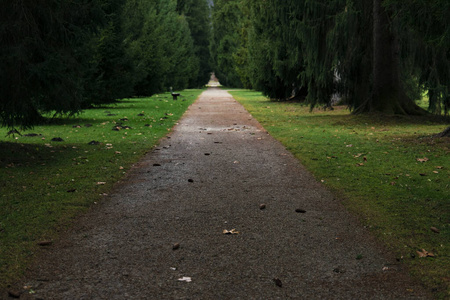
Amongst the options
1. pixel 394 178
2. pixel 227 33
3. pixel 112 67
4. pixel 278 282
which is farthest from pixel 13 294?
pixel 227 33

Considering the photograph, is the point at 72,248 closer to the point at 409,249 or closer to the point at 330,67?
the point at 409,249

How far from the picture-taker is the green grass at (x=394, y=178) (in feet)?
13.7

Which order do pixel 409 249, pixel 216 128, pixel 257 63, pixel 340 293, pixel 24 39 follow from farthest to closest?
pixel 257 63 → pixel 216 128 → pixel 24 39 → pixel 409 249 → pixel 340 293

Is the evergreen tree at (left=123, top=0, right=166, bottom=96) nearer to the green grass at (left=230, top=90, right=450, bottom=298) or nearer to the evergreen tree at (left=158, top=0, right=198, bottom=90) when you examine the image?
the evergreen tree at (left=158, top=0, right=198, bottom=90)

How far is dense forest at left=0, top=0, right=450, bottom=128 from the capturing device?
334 inches

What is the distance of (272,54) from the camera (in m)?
28.0

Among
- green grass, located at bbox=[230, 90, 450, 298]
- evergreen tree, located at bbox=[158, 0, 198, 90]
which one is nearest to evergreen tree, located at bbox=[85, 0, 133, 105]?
evergreen tree, located at bbox=[158, 0, 198, 90]

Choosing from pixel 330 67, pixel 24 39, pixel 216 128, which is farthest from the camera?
pixel 330 67

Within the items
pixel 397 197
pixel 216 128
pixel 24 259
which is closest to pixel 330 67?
pixel 216 128

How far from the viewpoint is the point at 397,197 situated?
19.6ft

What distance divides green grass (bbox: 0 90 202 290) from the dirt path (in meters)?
0.24

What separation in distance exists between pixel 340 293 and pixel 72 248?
234cm

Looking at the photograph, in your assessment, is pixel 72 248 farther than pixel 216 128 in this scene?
No

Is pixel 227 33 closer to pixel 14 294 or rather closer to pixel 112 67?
pixel 112 67
